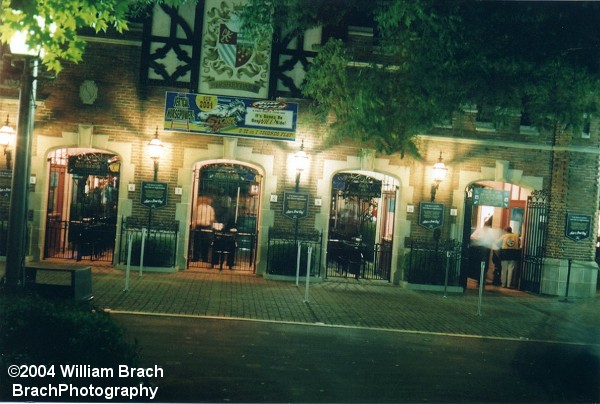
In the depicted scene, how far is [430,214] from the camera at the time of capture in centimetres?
1363

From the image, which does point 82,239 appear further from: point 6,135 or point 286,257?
point 286,257

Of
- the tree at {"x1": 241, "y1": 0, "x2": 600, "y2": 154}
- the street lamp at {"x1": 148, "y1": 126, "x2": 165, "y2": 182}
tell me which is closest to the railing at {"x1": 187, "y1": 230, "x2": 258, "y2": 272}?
the street lamp at {"x1": 148, "y1": 126, "x2": 165, "y2": 182}

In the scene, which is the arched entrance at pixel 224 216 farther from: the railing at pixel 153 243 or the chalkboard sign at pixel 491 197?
the chalkboard sign at pixel 491 197

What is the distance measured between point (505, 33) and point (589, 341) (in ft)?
18.3

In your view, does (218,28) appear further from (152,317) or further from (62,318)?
(62,318)

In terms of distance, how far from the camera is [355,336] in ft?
26.9

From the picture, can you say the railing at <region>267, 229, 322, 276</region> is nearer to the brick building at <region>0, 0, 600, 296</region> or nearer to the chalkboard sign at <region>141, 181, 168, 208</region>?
the brick building at <region>0, 0, 600, 296</region>

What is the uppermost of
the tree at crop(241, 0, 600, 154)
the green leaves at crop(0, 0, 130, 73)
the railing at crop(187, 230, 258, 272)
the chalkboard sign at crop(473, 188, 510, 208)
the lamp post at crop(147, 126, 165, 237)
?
the tree at crop(241, 0, 600, 154)

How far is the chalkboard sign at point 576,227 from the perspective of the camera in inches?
540

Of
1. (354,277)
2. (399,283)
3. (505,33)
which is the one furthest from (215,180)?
(505,33)

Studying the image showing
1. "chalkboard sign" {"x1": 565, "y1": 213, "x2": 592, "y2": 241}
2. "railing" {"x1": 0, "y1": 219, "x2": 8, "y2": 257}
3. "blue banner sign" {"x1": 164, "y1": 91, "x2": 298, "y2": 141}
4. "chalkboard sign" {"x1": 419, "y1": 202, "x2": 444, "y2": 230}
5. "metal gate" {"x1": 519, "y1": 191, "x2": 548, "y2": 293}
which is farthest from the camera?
"metal gate" {"x1": 519, "y1": 191, "x2": 548, "y2": 293}

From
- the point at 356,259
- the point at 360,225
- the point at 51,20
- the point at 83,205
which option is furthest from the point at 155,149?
the point at 51,20

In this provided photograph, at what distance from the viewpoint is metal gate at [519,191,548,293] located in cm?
1403

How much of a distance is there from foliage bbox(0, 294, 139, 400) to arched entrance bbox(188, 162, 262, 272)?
935 cm
